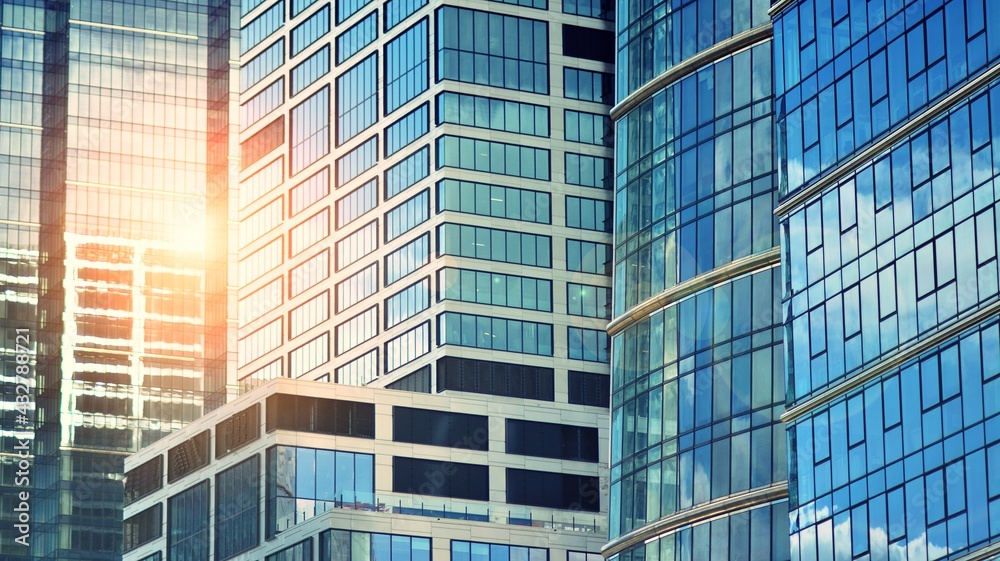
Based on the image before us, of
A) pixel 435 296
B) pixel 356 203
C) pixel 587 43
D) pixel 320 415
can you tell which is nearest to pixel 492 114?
pixel 587 43

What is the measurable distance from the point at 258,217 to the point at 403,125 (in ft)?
72.0

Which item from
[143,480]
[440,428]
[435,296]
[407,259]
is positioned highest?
[407,259]

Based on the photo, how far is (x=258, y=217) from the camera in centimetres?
16675

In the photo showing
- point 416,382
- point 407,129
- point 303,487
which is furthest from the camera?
point 407,129

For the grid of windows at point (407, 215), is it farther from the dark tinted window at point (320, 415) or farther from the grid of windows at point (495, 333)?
the dark tinted window at point (320, 415)

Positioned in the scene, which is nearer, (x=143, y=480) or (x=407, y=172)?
(x=143, y=480)

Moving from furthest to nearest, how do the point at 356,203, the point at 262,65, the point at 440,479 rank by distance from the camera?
the point at 262,65, the point at 356,203, the point at 440,479

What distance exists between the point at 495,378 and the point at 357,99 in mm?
25965

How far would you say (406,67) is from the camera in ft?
493

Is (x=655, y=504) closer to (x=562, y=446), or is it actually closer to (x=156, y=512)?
(x=562, y=446)

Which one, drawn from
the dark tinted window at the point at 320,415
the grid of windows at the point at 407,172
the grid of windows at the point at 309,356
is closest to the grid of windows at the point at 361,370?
the grid of windows at the point at 309,356

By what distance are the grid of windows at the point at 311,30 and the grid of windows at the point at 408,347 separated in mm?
28275

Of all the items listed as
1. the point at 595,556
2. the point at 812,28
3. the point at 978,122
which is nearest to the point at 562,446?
the point at 595,556

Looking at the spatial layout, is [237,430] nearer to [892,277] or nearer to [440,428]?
[440,428]
